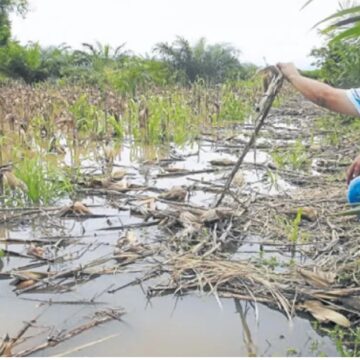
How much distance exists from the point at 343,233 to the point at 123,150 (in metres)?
3.42

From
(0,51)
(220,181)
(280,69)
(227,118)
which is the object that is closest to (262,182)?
(220,181)

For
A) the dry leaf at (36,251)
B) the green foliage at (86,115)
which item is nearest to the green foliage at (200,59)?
the green foliage at (86,115)

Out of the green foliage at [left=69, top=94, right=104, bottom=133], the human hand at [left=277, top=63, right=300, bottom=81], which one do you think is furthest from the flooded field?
the green foliage at [left=69, top=94, right=104, bottom=133]

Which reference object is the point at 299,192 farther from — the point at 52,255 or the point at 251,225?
the point at 52,255

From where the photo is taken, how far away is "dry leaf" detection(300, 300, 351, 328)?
1897mm

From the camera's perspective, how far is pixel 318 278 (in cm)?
217

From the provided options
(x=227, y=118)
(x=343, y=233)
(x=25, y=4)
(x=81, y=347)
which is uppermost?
(x=25, y=4)

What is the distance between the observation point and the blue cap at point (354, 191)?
247 centimetres

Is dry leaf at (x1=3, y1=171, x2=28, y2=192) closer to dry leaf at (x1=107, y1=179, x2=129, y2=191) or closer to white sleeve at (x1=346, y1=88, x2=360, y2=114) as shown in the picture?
dry leaf at (x1=107, y1=179, x2=129, y2=191)

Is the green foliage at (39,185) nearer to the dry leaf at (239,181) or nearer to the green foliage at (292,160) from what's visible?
the dry leaf at (239,181)

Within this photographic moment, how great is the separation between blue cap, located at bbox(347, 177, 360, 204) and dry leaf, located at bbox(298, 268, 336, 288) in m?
0.42

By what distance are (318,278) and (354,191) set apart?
1.70 feet

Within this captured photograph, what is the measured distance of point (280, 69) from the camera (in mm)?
2377

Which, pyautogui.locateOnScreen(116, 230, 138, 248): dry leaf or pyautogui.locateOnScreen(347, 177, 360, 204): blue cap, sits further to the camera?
pyautogui.locateOnScreen(116, 230, 138, 248): dry leaf
